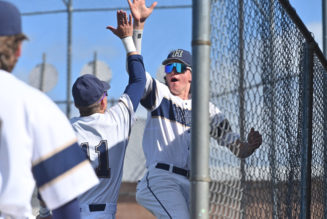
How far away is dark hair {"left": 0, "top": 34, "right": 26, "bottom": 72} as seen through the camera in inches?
76.0

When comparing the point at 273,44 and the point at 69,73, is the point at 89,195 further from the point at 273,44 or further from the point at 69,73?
the point at 69,73

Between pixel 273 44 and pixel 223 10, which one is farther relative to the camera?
pixel 273 44

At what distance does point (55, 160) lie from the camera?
194 centimetres

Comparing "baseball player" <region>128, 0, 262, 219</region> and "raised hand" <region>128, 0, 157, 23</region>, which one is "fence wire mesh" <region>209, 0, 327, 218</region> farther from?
"raised hand" <region>128, 0, 157, 23</region>

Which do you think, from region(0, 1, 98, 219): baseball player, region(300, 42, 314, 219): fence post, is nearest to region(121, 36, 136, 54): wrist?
region(300, 42, 314, 219): fence post

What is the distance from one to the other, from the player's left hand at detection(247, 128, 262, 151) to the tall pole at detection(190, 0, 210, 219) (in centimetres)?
104

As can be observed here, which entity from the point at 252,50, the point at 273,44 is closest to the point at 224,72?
the point at 252,50

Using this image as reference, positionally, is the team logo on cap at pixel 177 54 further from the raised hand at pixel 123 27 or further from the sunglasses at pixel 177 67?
the raised hand at pixel 123 27

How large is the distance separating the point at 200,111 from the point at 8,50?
773 mm

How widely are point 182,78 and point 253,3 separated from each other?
1582mm

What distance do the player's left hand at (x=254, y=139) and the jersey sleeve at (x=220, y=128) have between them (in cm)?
8

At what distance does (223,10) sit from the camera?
282 centimetres

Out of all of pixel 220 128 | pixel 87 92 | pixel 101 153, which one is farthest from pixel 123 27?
→ pixel 220 128

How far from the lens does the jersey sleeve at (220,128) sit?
2.78 m
